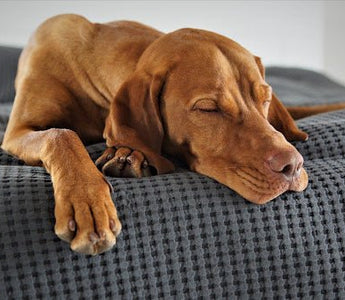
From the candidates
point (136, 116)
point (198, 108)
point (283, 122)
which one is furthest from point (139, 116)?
point (283, 122)

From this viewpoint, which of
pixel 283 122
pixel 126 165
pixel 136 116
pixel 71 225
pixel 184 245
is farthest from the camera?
pixel 283 122

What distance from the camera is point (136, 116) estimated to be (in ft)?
5.58

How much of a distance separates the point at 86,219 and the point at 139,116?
1.78 ft

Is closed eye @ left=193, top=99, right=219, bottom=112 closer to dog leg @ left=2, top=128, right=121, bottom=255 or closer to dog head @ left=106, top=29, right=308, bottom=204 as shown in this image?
dog head @ left=106, top=29, right=308, bottom=204

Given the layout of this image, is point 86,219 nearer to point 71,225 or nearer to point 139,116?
point 71,225

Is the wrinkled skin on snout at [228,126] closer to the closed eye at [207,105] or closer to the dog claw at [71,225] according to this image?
the closed eye at [207,105]

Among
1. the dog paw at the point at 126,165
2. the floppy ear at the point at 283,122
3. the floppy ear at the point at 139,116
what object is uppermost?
the floppy ear at the point at 139,116

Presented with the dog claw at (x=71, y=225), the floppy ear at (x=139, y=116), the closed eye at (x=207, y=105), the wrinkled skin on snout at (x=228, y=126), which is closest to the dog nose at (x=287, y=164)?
the wrinkled skin on snout at (x=228, y=126)

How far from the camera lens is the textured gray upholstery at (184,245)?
126 centimetres

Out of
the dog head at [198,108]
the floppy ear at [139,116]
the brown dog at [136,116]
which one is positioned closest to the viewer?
the brown dog at [136,116]

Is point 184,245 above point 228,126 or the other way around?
the other way around

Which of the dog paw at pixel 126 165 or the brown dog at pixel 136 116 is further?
the dog paw at pixel 126 165

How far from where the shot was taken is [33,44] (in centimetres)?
222

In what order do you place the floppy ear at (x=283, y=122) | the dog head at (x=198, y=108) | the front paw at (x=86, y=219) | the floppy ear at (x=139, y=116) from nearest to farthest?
the front paw at (x=86, y=219) → the dog head at (x=198, y=108) → the floppy ear at (x=139, y=116) → the floppy ear at (x=283, y=122)
